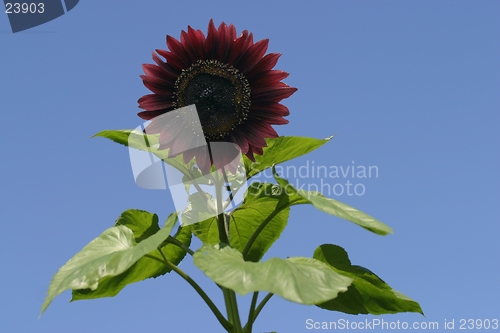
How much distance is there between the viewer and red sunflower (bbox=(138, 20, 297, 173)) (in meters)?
2.16

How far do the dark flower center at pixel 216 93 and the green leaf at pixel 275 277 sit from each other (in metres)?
0.51

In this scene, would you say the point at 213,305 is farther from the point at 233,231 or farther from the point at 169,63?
the point at 169,63

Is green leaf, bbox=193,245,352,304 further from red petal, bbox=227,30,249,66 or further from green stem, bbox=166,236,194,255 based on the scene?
red petal, bbox=227,30,249,66

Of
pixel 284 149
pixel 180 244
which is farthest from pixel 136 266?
pixel 284 149

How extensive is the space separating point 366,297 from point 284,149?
69 centimetres

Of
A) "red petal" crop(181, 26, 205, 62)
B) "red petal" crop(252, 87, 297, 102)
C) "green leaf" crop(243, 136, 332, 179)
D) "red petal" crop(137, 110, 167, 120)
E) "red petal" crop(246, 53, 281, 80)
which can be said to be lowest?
"green leaf" crop(243, 136, 332, 179)

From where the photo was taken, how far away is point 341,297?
2.40 meters

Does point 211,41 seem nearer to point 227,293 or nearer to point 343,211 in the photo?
point 343,211

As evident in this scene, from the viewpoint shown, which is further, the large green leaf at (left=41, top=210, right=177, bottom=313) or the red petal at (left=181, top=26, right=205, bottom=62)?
the red petal at (left=181, top=26, right=205, bottom=62)

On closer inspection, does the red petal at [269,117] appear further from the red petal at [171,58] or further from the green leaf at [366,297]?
the green leaf at [366,297]

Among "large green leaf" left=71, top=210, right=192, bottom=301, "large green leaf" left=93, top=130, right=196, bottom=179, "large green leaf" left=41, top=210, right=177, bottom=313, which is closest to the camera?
"large green leaf" left=41, top=210, right=177, bottom=313

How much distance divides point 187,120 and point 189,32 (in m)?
0.32

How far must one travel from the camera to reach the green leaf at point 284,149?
2316mm

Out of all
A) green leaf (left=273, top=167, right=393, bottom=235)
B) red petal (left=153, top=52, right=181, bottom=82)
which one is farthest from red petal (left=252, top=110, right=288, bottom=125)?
red petal (left=153, top=52, right=181, bottom=82)
